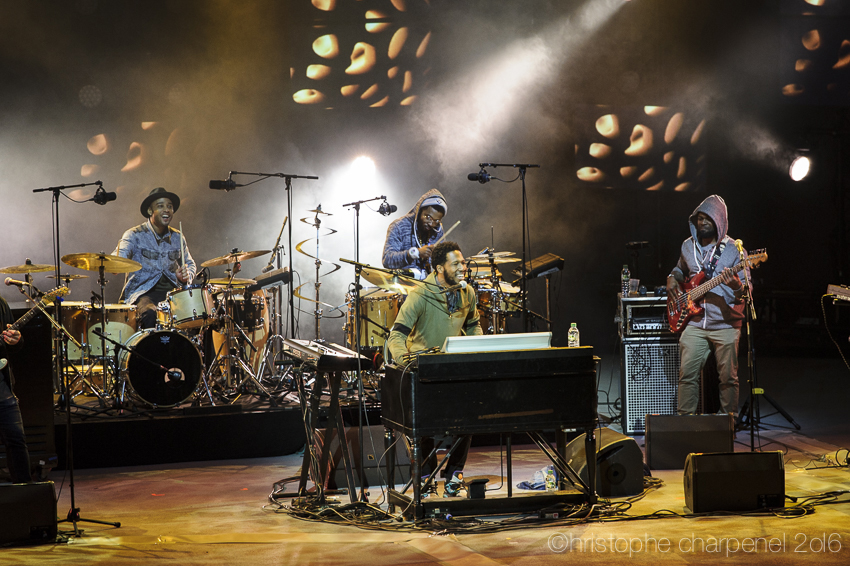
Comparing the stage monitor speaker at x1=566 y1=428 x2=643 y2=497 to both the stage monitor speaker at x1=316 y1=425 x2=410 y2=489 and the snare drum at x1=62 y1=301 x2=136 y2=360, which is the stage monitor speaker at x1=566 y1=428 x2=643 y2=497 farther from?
the snare drum at x1=62 y1=301 x2=136 y2=360

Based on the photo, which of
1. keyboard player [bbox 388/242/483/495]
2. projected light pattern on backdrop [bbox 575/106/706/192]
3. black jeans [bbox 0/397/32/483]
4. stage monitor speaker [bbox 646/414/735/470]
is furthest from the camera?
projected light pattern on backdrop [bbox 575/106/706/192]

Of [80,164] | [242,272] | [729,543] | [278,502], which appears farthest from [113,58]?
[729,543]

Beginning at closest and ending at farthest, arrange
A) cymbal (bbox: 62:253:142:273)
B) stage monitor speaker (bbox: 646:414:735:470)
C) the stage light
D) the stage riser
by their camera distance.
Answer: stage monitor speaker (bbox: 646:414:735:470), the stage riser, cymbal (bbox: 62:253:142:273), the stage light

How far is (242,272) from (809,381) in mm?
7997

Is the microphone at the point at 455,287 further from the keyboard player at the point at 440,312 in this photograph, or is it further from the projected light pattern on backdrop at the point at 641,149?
the projected light pattern on backdrop at the point at 641,149

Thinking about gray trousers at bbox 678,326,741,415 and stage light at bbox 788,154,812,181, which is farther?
stage light at bbox 788,154,812,181

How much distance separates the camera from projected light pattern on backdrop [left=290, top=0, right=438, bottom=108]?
11.8 meters

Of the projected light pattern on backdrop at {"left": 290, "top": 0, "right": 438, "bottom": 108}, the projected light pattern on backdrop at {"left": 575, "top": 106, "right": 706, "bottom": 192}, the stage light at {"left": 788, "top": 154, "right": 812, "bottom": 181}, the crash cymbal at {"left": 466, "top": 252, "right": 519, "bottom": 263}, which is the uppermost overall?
the projected light pattern on backdrop at {"left": 290, "top": 0, "right": 438, "bottom": 108}

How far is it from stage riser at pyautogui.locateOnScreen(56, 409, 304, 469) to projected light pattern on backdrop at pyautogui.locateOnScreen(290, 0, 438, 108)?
6.02 metres

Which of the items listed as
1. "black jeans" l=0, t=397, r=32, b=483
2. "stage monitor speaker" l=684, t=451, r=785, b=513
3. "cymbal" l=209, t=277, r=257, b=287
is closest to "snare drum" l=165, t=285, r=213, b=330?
"cymbal" l=209, t=277, r=257, b=287

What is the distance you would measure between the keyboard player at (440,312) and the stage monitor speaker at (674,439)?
151 cm

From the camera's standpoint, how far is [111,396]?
25.3ft

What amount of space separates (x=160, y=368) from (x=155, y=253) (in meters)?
2.28

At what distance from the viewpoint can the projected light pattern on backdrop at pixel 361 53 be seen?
1179cm
